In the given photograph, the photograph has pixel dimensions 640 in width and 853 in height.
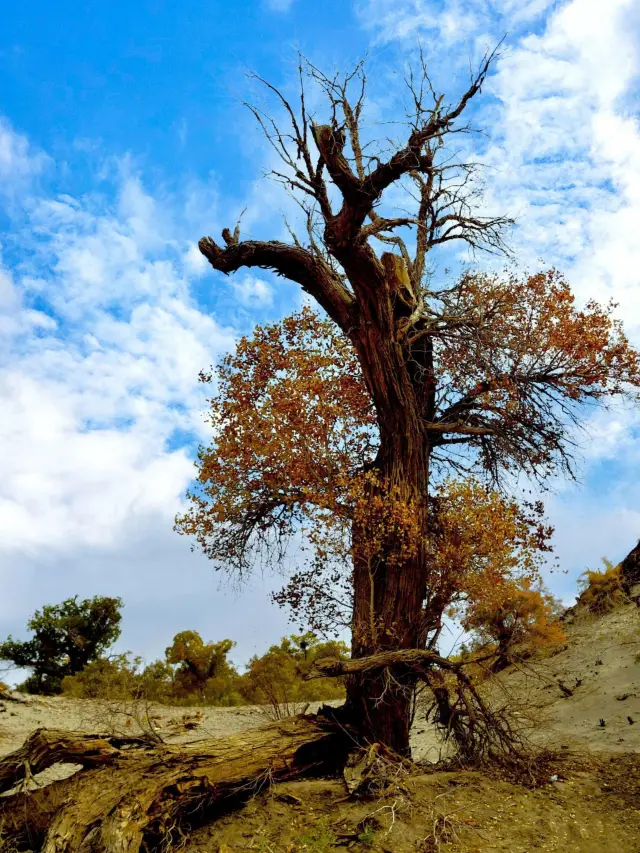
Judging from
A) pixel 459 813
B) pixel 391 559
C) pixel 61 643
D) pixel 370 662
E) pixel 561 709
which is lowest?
pixel 459 813

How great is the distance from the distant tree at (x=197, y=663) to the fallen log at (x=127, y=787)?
41.8 feet

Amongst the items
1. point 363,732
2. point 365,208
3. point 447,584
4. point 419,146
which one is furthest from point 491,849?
point 419,146

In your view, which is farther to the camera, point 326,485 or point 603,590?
point 603,590

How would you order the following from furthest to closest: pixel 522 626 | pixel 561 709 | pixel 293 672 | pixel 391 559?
pixel 293 672, pixel 522 626, pixel 561 709, pixel 391 559

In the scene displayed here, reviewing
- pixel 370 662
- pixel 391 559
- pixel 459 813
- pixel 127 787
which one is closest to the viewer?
pixel 127 787

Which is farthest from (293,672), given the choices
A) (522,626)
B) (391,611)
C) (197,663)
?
(391,611)

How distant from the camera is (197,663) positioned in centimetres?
Answer: 2075

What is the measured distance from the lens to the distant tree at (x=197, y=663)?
20.5 meters

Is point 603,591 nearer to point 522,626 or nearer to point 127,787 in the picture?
point 522,626

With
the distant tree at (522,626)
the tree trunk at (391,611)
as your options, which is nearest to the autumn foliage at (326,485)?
the tree trunk at (391,611)

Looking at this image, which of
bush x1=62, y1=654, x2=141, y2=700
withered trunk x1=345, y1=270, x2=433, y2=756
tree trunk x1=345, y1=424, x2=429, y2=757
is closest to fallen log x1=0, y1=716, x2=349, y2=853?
tree trunk x1=345, y1=424, x2=429, y2=757

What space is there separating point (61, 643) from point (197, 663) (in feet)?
14.4

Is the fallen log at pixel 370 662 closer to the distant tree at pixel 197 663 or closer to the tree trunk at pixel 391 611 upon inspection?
the tree trunk at pixel 391 611

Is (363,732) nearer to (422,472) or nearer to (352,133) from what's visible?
(422,472)
